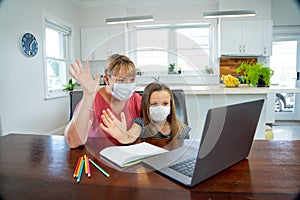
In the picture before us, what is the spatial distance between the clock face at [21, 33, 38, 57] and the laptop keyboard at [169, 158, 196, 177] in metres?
3.10

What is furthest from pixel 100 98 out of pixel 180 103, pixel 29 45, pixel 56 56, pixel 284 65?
pixel 284 65

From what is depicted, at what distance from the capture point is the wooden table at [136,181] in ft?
1.86

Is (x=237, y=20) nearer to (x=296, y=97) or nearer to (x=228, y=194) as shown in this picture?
(x=296, y=97)

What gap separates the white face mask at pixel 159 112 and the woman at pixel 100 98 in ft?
0.39

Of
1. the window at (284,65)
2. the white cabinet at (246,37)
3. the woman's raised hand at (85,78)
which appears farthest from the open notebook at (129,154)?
the window at (284,65)

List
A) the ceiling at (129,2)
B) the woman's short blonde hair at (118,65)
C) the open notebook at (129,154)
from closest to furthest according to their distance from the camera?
the open notebook at (129,154) < the woman's short blonde hair at (118,65) < the ceiling at (129,2)

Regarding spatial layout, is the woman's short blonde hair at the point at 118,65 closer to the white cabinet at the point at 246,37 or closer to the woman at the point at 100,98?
the woman at the point at 100,98

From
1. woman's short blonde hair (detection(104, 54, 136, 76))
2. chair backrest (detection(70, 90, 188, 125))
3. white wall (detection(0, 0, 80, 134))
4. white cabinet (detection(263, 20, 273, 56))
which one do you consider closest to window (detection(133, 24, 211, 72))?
woman's short blonde hair (detection(104, 54, 136, 76))

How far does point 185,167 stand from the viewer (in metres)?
0.70

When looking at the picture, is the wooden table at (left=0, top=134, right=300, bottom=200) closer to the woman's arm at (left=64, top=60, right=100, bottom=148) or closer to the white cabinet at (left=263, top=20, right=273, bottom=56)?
the woman's arm at (left=64, top=60, right=100, bottom=148)

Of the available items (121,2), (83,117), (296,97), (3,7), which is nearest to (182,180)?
(83,117)

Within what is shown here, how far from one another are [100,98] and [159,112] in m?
0.28

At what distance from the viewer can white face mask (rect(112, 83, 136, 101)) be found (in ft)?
3.38

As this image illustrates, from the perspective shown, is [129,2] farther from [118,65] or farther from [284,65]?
[118,65]
